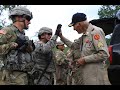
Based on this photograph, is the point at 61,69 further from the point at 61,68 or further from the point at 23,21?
the point at 23,21

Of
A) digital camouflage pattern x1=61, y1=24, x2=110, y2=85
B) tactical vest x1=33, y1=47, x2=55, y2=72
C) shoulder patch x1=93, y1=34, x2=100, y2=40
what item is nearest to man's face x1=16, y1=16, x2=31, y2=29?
tactical vest x1=33, y1=47, x2=55, y2=72

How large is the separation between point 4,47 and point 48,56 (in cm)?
116

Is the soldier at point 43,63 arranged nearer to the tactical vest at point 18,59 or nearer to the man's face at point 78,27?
the man's face at point 78,27

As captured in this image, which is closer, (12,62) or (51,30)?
(12,62)

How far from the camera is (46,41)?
22.3 feet

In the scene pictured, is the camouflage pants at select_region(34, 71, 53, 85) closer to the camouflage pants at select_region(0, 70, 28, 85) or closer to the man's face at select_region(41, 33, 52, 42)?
the man's face at select_region(41, 33, 52, 42)

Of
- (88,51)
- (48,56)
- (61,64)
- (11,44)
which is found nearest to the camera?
(11,44)

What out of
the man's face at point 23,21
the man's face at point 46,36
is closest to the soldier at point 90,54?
the man's face at point 46,36

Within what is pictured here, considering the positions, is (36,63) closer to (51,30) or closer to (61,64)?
(51,30)

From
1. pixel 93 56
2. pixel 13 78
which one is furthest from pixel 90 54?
pixel 13 78

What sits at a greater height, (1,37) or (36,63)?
(1,37)

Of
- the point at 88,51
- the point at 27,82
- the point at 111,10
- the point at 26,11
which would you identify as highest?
the point at 111,10

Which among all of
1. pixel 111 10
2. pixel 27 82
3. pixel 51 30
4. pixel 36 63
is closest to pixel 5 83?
pixel 27 82

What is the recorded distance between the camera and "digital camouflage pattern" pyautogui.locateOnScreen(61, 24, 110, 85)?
19.8ft
